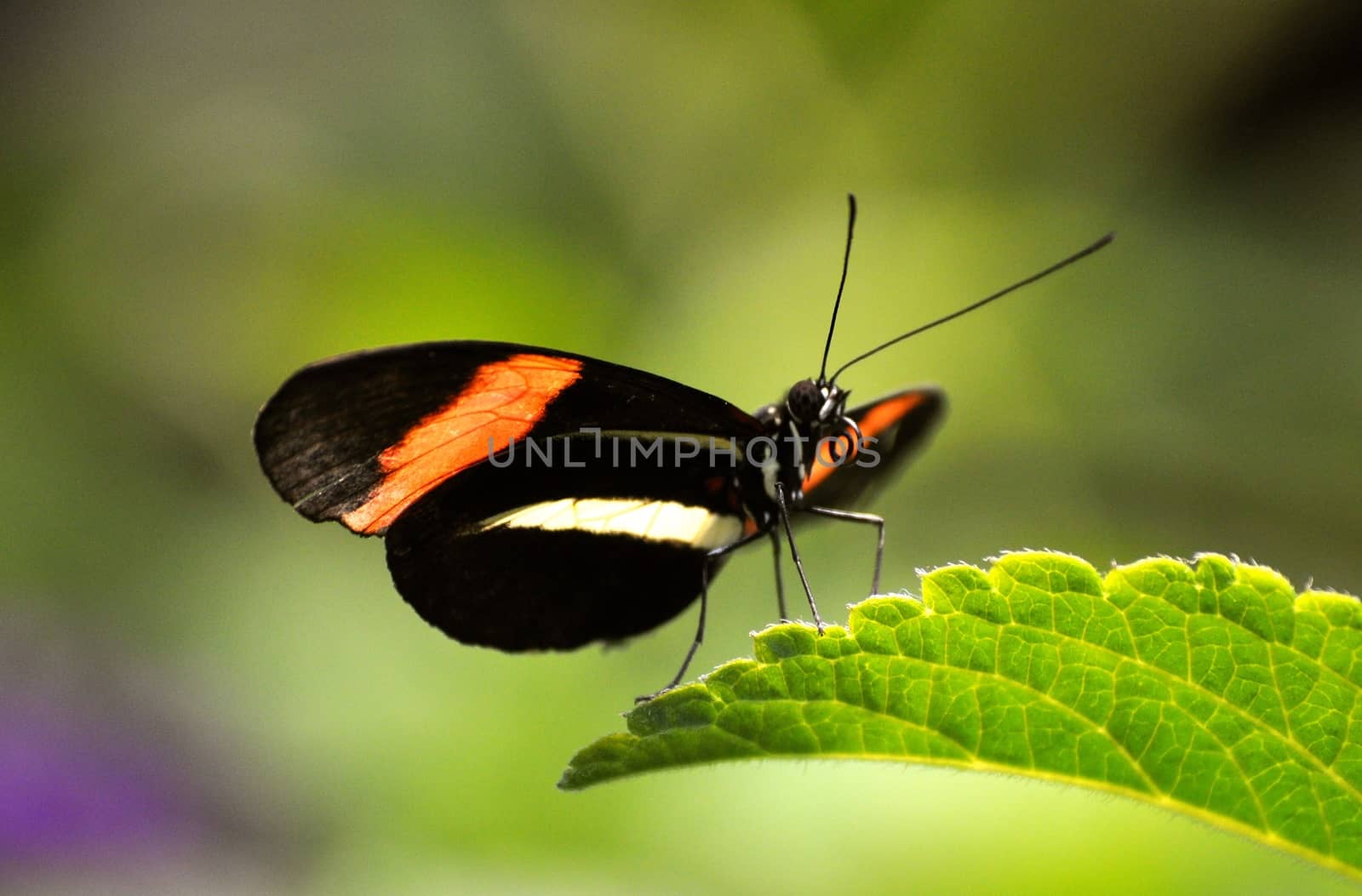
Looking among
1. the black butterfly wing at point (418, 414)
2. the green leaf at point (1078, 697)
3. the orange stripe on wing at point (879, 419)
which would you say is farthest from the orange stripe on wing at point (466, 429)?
the orange stripe on wing at point (879, 419)

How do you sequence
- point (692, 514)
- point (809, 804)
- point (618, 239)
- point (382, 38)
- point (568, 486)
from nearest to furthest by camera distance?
point (568, 486) → point (692, 514) → point (809, 804) → point (618, 239) → point (382, 38)

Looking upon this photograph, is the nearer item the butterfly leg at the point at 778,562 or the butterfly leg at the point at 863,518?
the butterfly leg at the point at 863,518

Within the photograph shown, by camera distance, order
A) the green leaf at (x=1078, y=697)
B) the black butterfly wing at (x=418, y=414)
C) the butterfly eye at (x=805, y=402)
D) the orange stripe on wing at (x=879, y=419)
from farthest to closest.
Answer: the orange stripe on wing at (x=879, y=419) → the butterfly eye at (x=805, y=402) → the black butterfly wing at (x=418, y=414) → the green leaf at (x=1078, y=697)

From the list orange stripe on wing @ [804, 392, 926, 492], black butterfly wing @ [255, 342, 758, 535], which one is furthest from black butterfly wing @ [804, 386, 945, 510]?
black butterfly wing @ [255, 342, 758, 535]

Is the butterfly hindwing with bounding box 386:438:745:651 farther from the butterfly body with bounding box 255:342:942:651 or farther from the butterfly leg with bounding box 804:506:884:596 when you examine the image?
the butterfly leg with bounding box 804:506:884:596

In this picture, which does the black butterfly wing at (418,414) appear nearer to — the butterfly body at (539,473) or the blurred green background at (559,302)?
the butterfly body at (539,473)

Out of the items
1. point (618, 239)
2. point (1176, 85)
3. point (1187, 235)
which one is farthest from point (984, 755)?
point (1176, 85)

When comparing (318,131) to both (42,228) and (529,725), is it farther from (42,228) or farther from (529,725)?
(529,725)
